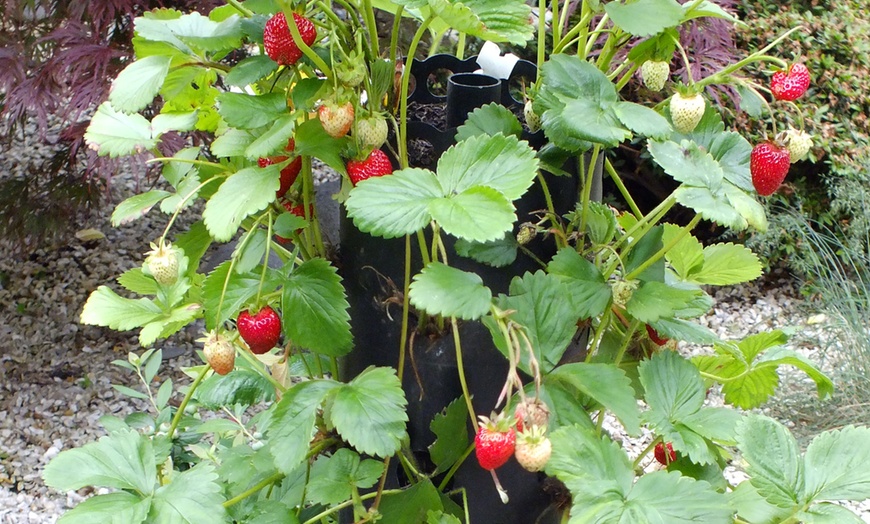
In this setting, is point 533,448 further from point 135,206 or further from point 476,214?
point 135,206

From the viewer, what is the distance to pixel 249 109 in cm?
62

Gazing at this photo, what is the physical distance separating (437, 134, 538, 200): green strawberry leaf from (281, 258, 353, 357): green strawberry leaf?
0.13m

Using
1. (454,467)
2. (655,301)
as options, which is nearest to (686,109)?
(655,301)

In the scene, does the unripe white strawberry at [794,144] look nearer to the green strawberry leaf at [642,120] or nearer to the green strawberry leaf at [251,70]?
the green strawberry leaf at [642,120]

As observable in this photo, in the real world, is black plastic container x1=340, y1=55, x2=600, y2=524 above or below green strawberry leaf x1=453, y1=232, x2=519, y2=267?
below

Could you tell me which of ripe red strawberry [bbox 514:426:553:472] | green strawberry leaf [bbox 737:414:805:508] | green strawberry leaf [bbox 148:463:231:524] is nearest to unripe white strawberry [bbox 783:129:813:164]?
green strawberry leaf [bbox 737:414:805:508]

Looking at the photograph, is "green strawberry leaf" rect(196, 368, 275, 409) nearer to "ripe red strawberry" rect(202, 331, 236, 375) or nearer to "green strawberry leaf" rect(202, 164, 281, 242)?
"ripe red strawberry" rect(202, 331, 236, 375)

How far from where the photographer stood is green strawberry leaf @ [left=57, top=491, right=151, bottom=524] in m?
0.61

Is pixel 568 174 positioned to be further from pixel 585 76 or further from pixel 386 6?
pixel 386 6

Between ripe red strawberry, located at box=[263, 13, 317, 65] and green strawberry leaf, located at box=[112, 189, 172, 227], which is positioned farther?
green strawberry leaf, located at box=[112, 189, 172, 227]

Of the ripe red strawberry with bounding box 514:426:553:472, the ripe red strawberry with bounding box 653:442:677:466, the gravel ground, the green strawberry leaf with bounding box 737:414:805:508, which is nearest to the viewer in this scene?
the ripe red strawberry with bounding box 514:426:553:472

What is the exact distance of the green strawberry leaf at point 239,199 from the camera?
23.0 inches

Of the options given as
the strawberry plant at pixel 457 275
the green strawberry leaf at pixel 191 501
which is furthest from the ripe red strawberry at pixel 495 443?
the green strawberry leaf at pixel 191 501

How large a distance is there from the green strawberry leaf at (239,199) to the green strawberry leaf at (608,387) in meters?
0.26
